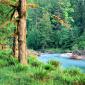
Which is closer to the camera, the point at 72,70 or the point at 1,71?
the point at 1,71

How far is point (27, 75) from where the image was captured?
11289mm

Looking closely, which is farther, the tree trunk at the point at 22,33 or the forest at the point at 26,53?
the tree trunk at the point at 22,33

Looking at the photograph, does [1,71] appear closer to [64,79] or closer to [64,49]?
[64,79]

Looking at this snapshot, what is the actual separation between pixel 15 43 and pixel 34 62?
3391 millimetres

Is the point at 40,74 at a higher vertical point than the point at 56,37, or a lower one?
higher

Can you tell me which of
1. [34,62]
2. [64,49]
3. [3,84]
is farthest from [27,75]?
[64,49]

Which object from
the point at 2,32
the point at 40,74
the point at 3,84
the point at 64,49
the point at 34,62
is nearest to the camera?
the point at 3,84

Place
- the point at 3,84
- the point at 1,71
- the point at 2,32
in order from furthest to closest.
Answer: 1. the point at 2,32
2. the point at 1,71
3. the point at 3,84

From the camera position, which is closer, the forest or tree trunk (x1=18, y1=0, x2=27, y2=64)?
the forest

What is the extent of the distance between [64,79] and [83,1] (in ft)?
281

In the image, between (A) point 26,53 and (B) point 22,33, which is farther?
(A) point 26,53

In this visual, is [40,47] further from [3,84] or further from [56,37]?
[3,84]

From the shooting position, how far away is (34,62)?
650 inches

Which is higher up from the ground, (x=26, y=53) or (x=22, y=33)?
(x=22, y=33)
